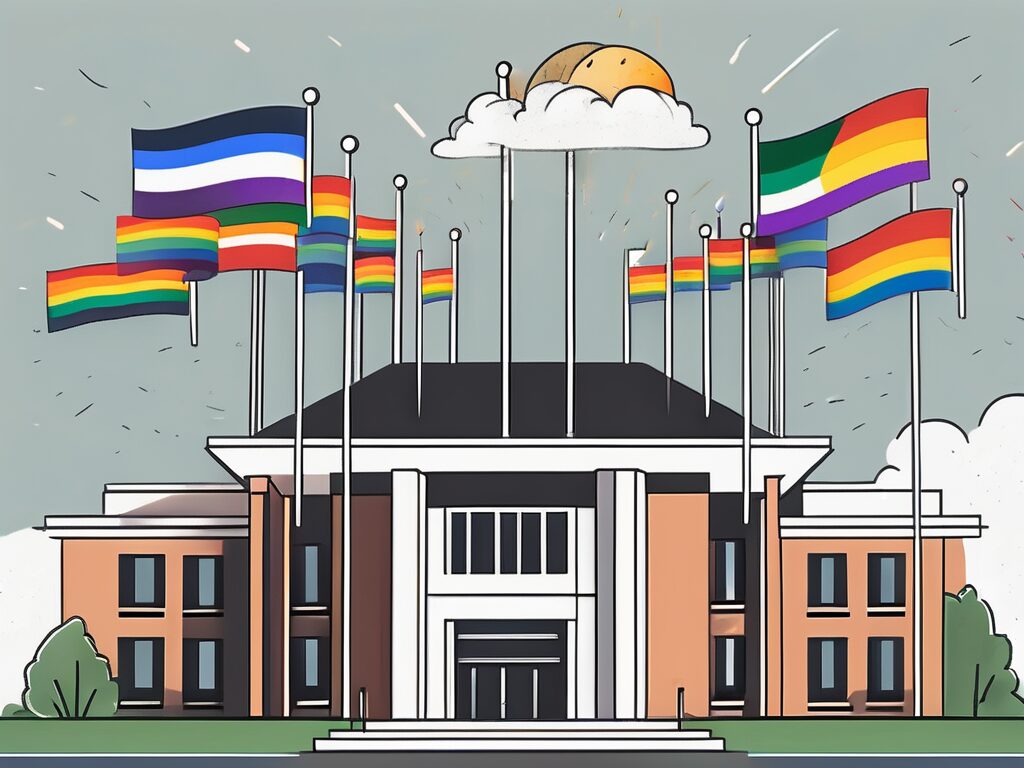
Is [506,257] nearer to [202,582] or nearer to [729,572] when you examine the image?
[729,572]

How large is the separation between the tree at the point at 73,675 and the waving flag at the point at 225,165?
6.08 metres

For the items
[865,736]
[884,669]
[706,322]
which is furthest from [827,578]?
[706,322]

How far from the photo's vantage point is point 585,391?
20125 millimetres

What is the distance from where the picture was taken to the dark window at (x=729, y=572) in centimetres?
1972

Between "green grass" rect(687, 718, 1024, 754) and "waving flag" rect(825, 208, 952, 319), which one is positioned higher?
"waving flag" rect(825, 208, 952, 319)

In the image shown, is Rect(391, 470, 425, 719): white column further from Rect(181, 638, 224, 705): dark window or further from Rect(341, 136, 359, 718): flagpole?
Rect(181, 638, 224, 705): dark window

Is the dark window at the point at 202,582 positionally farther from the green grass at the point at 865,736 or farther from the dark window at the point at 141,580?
the green grass at the point at 865,736

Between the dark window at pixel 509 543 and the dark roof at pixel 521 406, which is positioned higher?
the dark roof at pixel 521 406

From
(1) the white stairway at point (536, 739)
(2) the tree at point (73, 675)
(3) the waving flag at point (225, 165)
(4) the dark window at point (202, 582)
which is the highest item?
(3) the waving flag at point (225, 165)

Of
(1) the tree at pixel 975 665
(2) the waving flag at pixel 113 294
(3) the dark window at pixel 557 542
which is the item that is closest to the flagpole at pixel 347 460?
(2) the waving flag at pixel 113 294

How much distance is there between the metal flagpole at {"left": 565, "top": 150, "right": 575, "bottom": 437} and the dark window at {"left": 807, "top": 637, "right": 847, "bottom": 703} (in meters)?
4.77

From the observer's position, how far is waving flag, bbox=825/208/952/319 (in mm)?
18469

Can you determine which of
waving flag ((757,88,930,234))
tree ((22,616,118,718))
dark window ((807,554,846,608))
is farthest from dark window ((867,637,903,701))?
tree ((22,616,118,718))

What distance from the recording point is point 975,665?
20.2 metres
